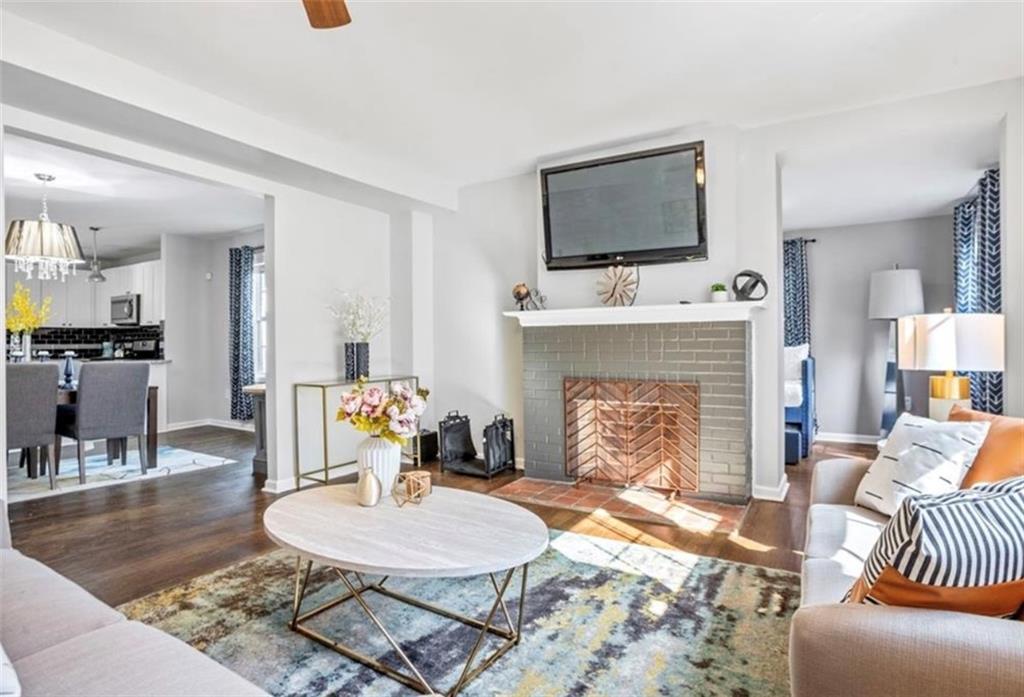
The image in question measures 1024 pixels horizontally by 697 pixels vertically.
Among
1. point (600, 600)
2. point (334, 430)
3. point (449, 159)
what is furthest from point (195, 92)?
point (600, 600)

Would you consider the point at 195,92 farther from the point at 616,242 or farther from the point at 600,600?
the point at 600,600

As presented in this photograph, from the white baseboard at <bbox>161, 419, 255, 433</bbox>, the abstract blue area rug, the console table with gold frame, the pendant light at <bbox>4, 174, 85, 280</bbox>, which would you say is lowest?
the abstract blue area rug

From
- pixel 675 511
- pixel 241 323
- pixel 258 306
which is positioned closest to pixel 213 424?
pixel 241 323

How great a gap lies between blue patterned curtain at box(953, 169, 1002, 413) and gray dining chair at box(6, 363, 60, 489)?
651cm

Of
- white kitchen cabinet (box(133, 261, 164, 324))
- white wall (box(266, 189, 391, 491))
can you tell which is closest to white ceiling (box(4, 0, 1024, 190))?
white wall (box(266, 189, 391, 491))

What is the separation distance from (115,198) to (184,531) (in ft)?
12.1

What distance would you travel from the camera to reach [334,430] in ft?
14.8

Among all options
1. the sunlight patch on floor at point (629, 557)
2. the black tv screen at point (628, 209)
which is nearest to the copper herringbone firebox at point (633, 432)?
the black tv screen at point (628, 209)

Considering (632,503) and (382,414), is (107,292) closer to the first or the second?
(382,414)

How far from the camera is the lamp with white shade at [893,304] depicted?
5094mm

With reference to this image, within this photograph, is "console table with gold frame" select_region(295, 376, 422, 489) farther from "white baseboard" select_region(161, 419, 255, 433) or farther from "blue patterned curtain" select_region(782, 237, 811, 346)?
"blue patterned curtain" select_region(782, 237, 811, 346)

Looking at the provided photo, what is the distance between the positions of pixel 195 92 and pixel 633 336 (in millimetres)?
3030

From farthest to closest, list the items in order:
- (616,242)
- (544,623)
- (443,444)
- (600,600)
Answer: (443,444)
(616,242)
(600,600)
(544,623)

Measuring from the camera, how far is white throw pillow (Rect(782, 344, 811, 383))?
5139 millimetres
